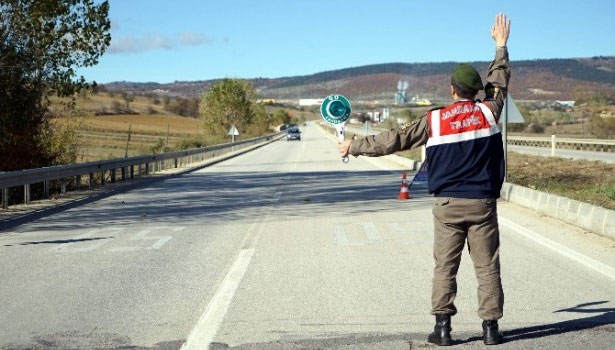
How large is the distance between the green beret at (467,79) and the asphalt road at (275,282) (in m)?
1.88

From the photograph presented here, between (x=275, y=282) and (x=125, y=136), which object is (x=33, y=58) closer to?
(x=275, y=282)

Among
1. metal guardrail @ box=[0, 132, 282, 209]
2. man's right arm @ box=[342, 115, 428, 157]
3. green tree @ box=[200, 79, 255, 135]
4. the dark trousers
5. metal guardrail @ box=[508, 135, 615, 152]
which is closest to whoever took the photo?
the dark trousers

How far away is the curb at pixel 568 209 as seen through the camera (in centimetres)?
1163

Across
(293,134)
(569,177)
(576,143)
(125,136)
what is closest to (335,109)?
(569,177)

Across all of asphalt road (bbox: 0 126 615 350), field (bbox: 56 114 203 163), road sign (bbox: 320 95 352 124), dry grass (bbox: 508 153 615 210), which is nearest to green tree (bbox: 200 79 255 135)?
field (bbox: 56 114 203 163)

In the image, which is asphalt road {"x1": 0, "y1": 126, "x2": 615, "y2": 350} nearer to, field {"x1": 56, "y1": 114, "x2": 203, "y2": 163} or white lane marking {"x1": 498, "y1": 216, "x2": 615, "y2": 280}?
white lane marking {"x1": 498, "y1": 216, "x2": 615, "y2": 280}

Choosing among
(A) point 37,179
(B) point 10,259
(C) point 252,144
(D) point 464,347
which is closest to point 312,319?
(D) point 464,347

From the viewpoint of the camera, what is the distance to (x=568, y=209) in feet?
43.7

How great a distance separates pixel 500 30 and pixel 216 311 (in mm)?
3338

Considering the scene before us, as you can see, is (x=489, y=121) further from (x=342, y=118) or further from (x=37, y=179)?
(x=37, y=179)

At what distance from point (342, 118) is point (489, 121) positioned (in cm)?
433

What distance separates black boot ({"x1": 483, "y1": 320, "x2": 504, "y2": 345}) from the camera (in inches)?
221

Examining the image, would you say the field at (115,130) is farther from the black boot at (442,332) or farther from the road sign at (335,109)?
the black boot at (442,332)

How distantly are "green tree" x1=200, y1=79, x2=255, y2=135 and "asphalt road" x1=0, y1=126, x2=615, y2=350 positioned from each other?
2651 inches
